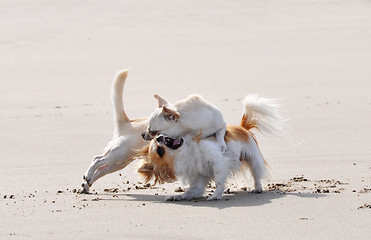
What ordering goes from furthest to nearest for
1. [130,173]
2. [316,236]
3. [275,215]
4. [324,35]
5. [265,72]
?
[324,35], [265,72], [130,173], [275,215], [316,236]

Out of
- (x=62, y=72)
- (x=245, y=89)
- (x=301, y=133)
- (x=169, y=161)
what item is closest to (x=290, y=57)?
(x=245, y=89)

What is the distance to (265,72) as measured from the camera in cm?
1456

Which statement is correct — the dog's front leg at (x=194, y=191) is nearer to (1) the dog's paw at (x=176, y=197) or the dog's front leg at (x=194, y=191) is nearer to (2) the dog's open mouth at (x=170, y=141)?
(1) the dog's paw at (x=176, y=197)

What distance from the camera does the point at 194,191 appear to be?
280 inches

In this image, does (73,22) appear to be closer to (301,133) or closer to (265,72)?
(265,72)

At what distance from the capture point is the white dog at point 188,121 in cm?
716

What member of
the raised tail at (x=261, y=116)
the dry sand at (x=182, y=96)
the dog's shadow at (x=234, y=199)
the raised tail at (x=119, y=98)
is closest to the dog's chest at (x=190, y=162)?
the dog's shadow at (x=234, y=199)

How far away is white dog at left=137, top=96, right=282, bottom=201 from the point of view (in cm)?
707

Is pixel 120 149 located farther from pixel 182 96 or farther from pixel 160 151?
pixel 182 96

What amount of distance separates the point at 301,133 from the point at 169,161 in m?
3.33

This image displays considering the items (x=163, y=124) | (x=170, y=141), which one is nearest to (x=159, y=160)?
(x=170, y=141)

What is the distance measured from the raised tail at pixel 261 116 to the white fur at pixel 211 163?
12.4 inches

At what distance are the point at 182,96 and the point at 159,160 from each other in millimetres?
5514

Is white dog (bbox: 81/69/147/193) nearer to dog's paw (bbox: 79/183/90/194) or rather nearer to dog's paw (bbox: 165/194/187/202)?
dog's paw (bbox: 79/183/90/194)
